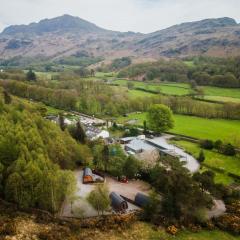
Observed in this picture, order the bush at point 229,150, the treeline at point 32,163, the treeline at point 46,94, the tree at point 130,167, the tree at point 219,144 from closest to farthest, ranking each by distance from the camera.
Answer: the treeline at point 32,163, the tree at point 130,167, the bush at point 229,150, the tree at point 219,144, the treeline at point 46,94

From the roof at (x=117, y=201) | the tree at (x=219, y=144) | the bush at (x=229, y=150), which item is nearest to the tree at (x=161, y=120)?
the tree at (x=219, y=144)

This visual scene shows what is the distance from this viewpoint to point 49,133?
56.8 metres

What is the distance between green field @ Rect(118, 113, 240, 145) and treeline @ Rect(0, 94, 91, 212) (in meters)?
35.1

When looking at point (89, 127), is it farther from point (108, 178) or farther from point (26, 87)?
point (26, 87)

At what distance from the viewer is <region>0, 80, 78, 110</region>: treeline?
115m

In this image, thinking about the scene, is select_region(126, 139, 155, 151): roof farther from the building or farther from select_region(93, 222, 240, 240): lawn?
select_region(93, 222, 240, 240): lawn

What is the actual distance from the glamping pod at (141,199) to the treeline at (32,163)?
829 cm

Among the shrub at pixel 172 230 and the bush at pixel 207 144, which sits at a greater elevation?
the bush at pixel 207 144

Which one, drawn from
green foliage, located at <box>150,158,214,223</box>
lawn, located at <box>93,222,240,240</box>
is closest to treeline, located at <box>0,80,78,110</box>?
green foliage, located at <box>150,158,214,223</box>

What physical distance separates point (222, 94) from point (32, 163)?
103 m

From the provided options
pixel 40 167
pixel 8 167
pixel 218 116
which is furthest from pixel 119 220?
pixel 218 116

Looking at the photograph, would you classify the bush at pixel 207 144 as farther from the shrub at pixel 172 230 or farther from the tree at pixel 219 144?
the shrub at pixel 172 230

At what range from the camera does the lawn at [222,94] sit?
123m

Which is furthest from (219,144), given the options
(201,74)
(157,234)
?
(201,74)
